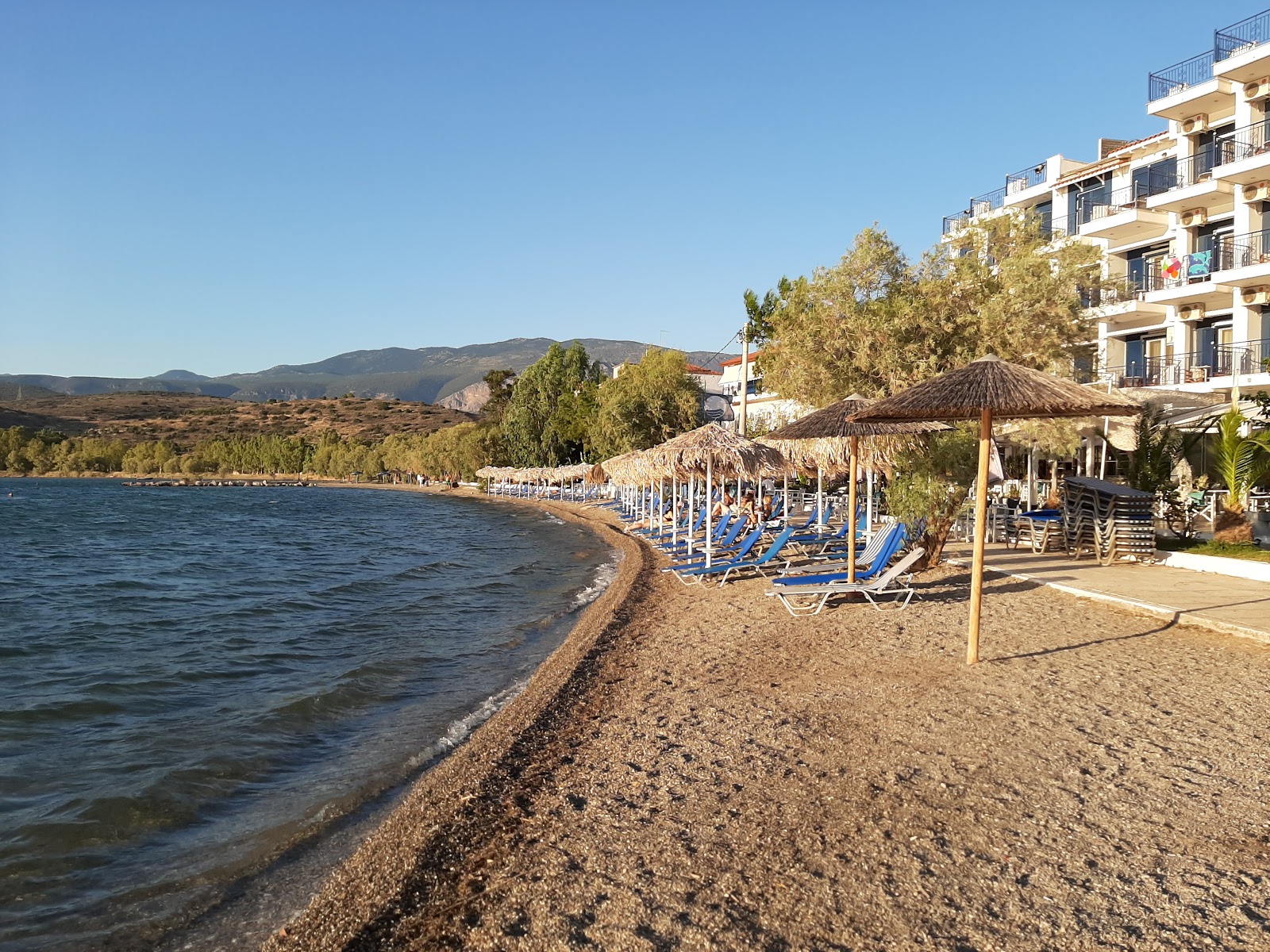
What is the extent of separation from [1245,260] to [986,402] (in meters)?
22.4

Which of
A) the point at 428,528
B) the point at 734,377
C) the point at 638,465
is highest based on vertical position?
the point at 734,377

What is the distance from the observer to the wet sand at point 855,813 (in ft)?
11.8

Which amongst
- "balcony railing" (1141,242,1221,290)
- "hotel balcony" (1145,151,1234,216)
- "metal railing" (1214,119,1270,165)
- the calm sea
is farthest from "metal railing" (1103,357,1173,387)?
the calm sea

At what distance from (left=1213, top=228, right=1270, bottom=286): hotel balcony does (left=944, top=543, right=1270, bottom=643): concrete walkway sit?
45.2 feet

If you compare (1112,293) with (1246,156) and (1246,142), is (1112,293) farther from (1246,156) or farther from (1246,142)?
(1246,142)

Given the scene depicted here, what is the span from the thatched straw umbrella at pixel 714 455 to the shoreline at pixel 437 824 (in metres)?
5.39

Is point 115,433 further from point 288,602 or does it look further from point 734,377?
point 288,602

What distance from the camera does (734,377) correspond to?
62.7 meters

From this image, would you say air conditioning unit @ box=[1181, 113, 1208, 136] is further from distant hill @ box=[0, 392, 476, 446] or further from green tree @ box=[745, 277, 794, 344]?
distant hill @ box=[0, 392, 476, 446]

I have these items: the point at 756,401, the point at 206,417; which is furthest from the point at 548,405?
the point at 206,417

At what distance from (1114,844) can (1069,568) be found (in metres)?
9.92

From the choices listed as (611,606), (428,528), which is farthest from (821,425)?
(428,528)

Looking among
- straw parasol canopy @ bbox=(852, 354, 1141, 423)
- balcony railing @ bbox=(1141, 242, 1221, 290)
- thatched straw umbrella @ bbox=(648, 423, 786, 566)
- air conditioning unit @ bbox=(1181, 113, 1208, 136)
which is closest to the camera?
straw parasol canopy @ bbox=(852, 354, 1141, 423)

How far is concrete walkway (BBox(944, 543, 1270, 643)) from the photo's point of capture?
28.8 ft
